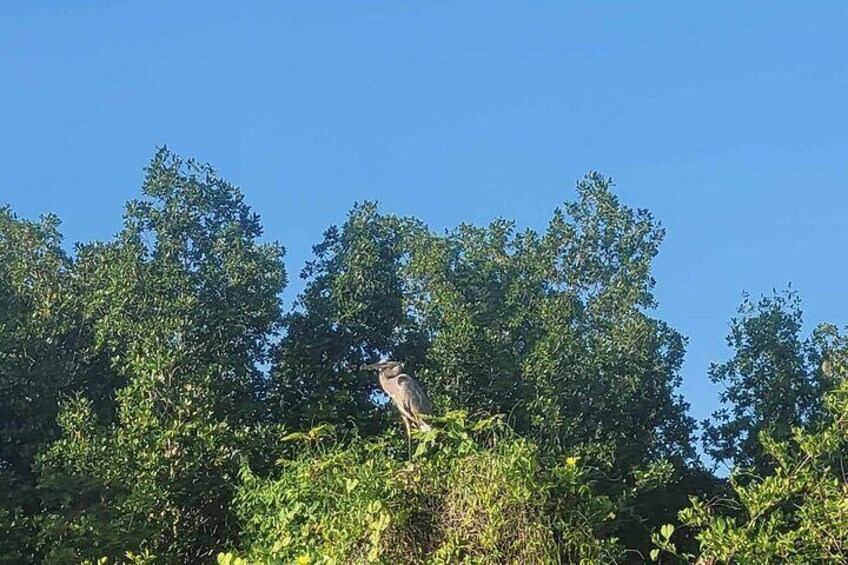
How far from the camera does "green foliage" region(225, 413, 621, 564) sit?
5074mm

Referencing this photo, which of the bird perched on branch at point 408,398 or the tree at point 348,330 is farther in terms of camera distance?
the tree at point 348,330

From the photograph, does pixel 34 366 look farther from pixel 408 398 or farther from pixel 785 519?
pixel 785 519

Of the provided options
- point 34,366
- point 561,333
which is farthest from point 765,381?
point 34,366

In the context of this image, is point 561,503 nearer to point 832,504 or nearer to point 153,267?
point 832,504

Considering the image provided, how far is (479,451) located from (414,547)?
560mm

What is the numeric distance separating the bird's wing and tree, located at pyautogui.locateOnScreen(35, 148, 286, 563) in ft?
7.48

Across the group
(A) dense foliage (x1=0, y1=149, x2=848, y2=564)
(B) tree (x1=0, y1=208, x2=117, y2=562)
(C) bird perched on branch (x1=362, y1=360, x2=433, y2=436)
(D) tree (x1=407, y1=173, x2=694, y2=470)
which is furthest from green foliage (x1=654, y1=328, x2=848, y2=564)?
(B) tree (x1=0, y1=208, x2=117, y2=562)

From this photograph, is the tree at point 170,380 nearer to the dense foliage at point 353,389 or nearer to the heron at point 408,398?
the dense foliage at point 353,389

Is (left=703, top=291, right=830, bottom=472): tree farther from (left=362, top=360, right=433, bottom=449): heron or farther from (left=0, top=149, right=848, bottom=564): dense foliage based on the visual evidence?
(left=362, top=360, right=433, bottom=449): heron

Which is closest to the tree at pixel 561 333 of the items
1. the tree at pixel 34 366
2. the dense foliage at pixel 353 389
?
the dense foliage at pixel 353 389

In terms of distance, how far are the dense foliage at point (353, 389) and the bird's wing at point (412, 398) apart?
0.14 metres

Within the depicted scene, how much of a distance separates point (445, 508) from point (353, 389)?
212 inches

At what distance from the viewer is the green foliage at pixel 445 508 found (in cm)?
507

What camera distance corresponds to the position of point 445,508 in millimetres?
5277
